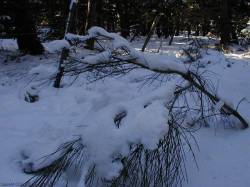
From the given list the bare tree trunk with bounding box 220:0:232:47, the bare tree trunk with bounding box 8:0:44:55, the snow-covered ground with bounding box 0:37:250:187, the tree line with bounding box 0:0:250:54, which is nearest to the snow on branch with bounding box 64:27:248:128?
the snow-covered ground with bounding box 0:37:250:187

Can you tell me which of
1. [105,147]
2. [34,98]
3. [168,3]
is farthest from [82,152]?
[168,3]

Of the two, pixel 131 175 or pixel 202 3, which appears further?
pixel 202 3

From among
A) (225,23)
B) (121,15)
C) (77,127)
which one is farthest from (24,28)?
(121,15)

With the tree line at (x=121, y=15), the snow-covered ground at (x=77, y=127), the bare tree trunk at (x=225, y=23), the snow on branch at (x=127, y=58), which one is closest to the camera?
the snow-covered ground at (x=77, y=127)

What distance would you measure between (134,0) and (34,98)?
14.4 metres

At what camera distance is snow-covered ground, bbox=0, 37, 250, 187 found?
15.5 ft

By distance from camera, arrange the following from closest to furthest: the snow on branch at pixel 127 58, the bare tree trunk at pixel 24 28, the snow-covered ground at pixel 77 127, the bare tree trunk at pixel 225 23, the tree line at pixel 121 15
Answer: the snow-covered ground at pixel 77 127
the snow on branch at pixel 127 58
the bare tree trunk at pixel 24 28
the tree line at pixel 121 15
the bare tree trunk at pixel 225 23

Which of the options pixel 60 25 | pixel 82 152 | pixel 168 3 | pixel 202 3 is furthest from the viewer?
pixel 202 3

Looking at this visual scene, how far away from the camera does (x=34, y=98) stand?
7.86 m

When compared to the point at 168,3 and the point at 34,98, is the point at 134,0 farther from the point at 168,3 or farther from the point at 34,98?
the point at 34,98

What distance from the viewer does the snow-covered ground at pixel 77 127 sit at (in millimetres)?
4734

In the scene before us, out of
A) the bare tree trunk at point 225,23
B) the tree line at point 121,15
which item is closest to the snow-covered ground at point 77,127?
the tree line at point 121,15

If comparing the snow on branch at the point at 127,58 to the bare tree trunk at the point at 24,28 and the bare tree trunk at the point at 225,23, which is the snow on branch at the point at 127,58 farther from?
the bare tree trunk at the point at 225,23

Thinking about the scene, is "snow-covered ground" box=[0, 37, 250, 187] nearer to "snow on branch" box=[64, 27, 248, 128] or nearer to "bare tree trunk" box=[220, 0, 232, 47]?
"snow on branch" box=[64, 27, 248, 128]
